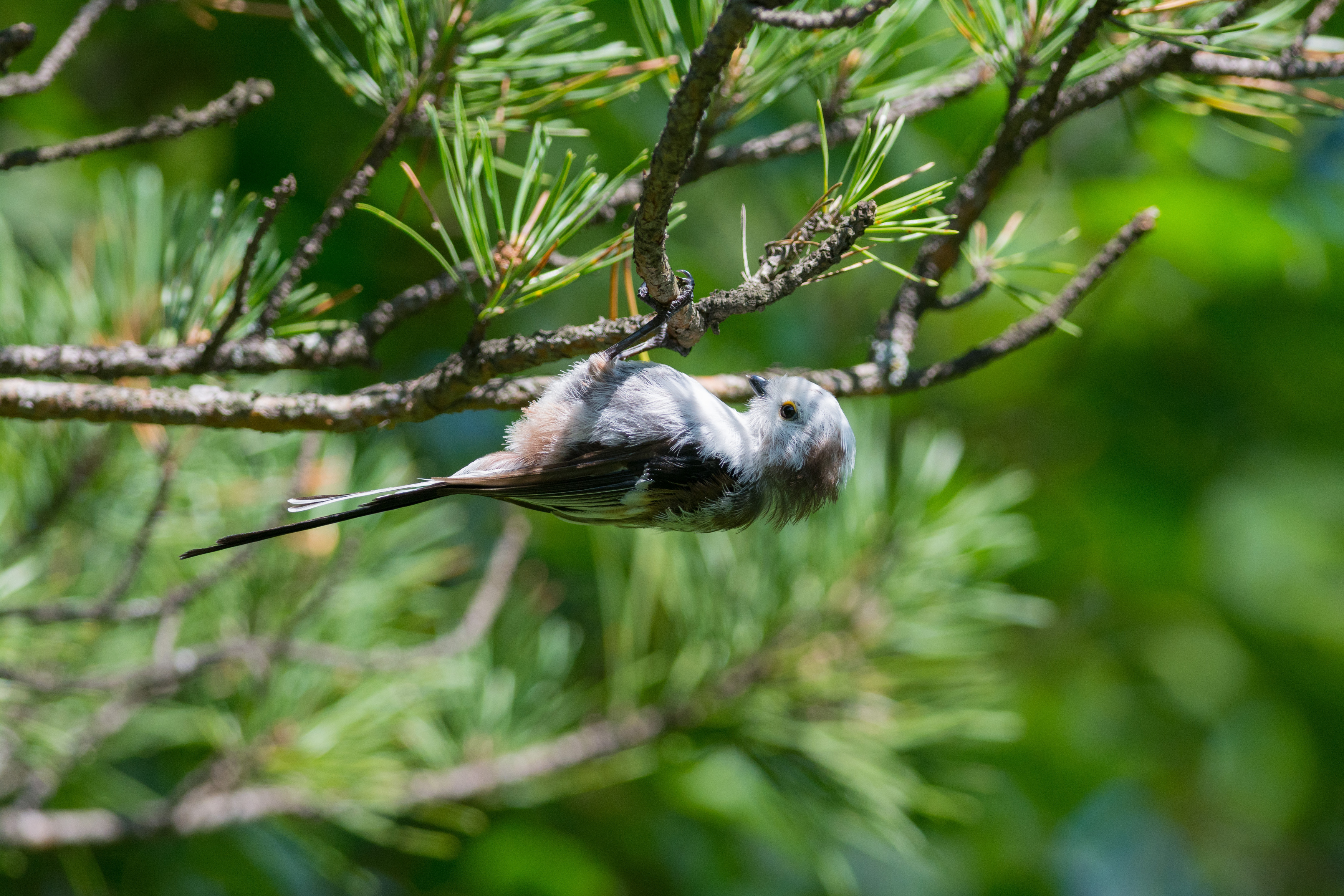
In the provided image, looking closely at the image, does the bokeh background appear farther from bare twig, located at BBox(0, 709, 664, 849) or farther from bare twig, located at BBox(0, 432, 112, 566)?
bare twig, located at BBox(0, 432, 112, 566)

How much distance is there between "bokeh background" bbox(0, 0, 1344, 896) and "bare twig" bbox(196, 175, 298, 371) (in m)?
1.24

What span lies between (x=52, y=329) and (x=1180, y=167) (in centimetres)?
249

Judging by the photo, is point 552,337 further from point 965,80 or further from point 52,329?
point 52,329

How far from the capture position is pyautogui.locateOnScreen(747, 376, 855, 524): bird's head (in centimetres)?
120

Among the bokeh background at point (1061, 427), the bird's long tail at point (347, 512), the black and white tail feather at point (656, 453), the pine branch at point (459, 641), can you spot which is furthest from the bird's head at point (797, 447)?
the bokeh background at point (1061, 427)

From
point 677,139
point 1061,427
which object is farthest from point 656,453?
point 1061,427

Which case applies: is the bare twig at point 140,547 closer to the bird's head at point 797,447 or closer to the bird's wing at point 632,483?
the bird's wing at point 632,483

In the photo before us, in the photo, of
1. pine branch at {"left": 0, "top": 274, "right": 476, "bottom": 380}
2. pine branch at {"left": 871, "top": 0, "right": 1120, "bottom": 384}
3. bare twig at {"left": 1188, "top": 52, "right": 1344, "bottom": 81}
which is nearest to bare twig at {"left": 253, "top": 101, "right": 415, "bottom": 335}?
pine branch at {"left": 0, "top": 274, "right": 476, "bottom": 380}

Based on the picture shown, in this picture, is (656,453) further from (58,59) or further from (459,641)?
(58,59)

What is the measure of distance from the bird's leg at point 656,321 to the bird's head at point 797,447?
205mm

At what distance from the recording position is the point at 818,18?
628 millimetres

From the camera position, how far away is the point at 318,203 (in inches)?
90.0

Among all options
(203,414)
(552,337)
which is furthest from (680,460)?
(203,414)

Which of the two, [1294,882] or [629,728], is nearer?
[629,728]
